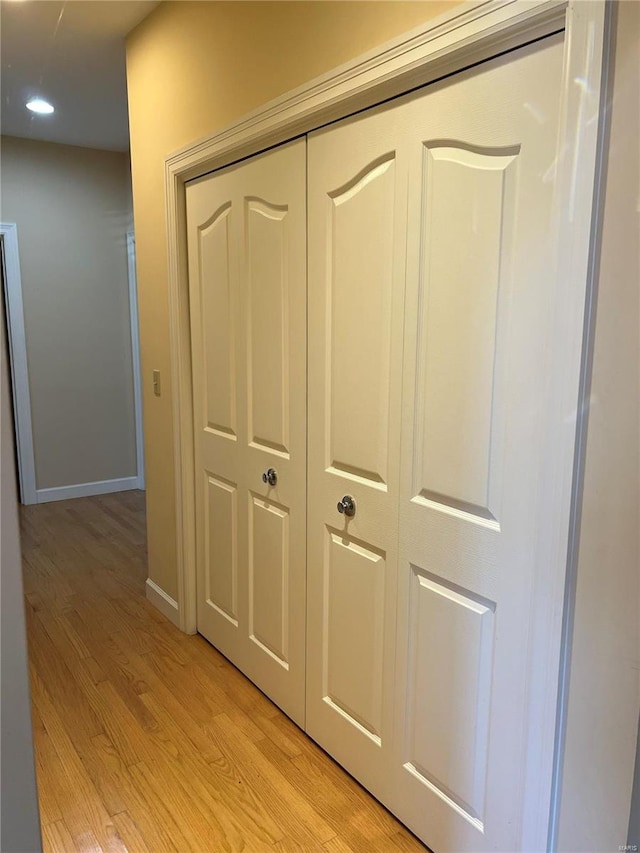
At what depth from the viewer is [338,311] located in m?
1.63

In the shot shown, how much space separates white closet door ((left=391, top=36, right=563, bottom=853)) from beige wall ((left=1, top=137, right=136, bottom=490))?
3672mm

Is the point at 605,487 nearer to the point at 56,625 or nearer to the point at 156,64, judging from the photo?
the point at 156,64

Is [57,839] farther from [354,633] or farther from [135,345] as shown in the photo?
[135,345]

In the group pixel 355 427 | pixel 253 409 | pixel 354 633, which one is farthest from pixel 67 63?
pixel 354 633

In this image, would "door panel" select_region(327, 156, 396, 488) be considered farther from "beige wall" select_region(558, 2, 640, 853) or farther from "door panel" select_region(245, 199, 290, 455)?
"beige wall" select_region(558, 2, 640, 853)

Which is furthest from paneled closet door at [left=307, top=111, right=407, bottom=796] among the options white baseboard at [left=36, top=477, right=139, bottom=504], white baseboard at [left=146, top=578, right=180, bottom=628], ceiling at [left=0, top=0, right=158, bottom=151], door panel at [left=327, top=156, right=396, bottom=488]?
white baseboard at [left=36, top=477, right=139, bottom=504]

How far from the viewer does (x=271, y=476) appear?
2006 millimetres

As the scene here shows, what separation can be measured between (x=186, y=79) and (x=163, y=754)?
236 cm

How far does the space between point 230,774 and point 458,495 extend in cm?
118

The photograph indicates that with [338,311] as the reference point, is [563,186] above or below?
above

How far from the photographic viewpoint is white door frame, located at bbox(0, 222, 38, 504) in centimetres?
414

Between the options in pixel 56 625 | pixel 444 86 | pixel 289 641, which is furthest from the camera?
pixel 56 625

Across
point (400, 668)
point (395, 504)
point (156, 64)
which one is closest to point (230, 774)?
point (400, 668)

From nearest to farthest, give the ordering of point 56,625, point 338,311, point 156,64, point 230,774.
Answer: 1. point 338,311
2. point 230,774
3. point 156,64
4. point 56,625
